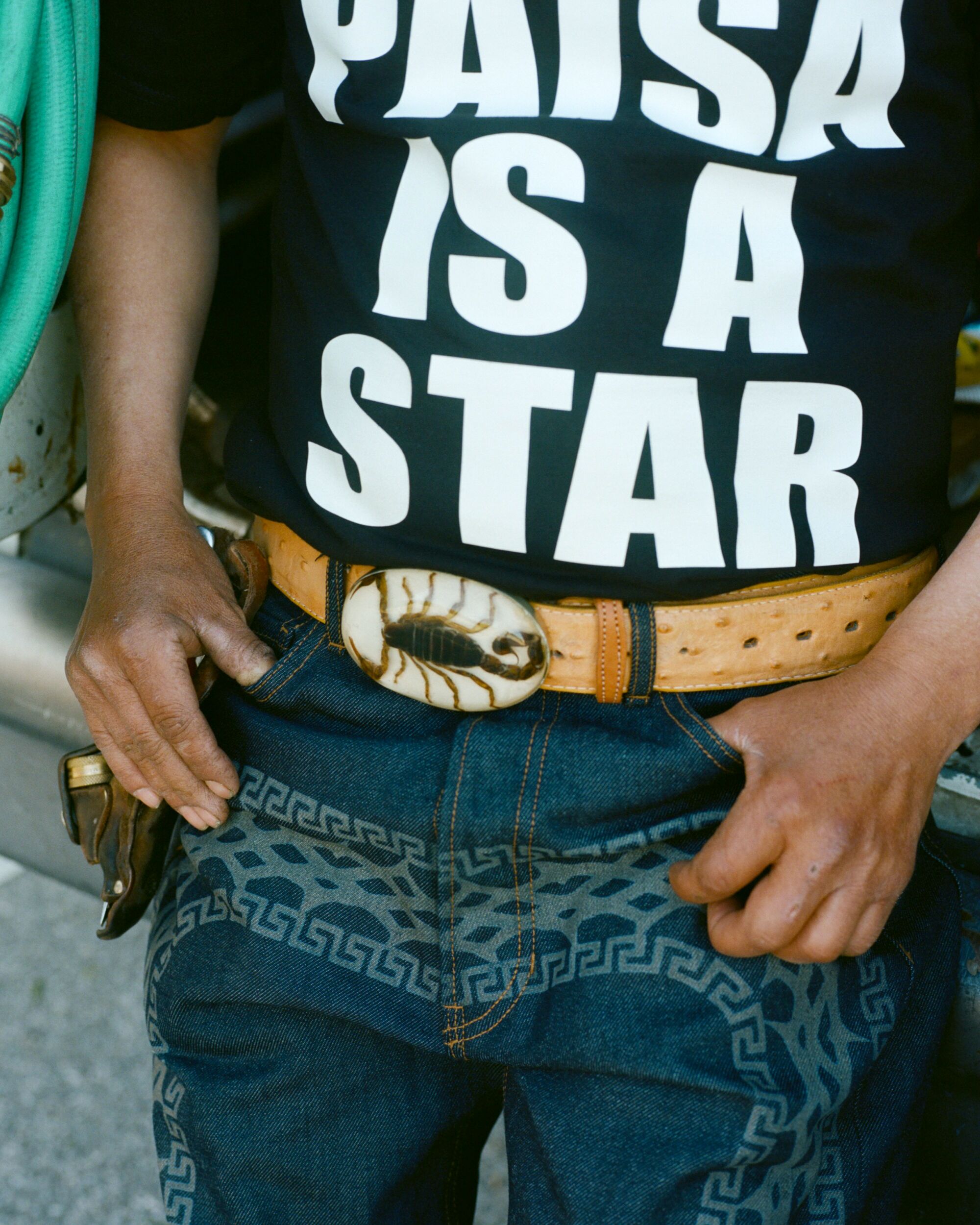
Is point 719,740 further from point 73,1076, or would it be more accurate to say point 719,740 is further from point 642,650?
point 73,1076

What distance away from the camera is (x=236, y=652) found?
0.75 meters

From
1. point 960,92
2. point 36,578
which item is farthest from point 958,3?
point 36,578

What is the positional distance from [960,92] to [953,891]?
55cm

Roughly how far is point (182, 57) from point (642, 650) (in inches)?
23.4

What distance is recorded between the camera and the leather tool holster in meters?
0.82

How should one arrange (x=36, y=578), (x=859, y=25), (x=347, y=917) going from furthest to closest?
(x=36, y=578) → (x=347, y=917) → (x=859, y=25)

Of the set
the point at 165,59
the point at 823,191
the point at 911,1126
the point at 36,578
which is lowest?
the point at 36,578

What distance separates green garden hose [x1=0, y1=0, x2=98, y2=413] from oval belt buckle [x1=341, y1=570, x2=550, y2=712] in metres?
0.35

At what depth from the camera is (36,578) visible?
46.8 inches

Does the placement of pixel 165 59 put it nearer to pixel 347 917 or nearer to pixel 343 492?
pixel 343 492

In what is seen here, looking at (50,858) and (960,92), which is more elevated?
(960,92)

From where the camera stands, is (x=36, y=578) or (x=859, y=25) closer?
(x=859, y=25)

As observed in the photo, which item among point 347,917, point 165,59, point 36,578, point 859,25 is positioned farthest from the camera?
point 36,578

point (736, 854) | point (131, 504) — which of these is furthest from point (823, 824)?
point (131, 504)
